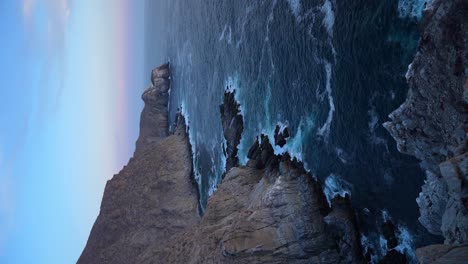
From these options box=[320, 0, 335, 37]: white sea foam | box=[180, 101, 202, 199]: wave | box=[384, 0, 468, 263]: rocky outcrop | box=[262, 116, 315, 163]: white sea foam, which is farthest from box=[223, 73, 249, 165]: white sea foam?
box=[384, 0, 468, 263]: rocky outcrop

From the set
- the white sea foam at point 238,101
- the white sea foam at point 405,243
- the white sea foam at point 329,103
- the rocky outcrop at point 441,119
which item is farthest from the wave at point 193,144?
the rocky outcrop at point 441,119

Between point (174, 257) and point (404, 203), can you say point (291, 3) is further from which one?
point (174, 257)

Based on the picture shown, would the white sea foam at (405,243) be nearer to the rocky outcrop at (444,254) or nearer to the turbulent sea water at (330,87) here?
the turbulent sea water at (330,87)

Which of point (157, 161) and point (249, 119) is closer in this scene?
point (249, 119)

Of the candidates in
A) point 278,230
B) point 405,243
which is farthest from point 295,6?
point 405,243

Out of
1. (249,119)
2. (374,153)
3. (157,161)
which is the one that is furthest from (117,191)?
(374,153)

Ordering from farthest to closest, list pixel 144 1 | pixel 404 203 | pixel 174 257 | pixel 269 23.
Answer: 1. pixel 144 1
2. pixel 269 23
3. pixel 174 257
4. pixel 404 203

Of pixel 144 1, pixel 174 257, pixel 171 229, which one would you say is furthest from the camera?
pixel 144 1
